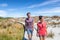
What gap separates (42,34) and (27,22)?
4.44 feet

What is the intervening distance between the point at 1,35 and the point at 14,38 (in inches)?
43.3

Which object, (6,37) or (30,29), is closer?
(30,29)

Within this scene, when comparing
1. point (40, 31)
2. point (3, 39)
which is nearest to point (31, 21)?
point (40, 31)

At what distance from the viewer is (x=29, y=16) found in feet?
40.3

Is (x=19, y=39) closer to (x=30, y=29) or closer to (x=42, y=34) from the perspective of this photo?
(x=30, y=29)

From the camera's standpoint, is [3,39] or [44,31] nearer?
[44,31]

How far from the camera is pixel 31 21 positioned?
12.5m

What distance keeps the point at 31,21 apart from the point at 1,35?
2.72 m

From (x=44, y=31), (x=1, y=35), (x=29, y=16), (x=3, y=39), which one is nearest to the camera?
(x=44, y=31)

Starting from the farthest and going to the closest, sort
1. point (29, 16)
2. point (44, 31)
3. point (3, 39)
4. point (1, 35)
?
point (1, 35)
point (3, 39)
point (29, 16)
point (44, 31)

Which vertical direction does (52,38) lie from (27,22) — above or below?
below

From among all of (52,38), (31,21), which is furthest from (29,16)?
(52,38)

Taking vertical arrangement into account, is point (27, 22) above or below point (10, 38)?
above

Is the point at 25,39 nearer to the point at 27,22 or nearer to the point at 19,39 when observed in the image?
the point at 19,39
